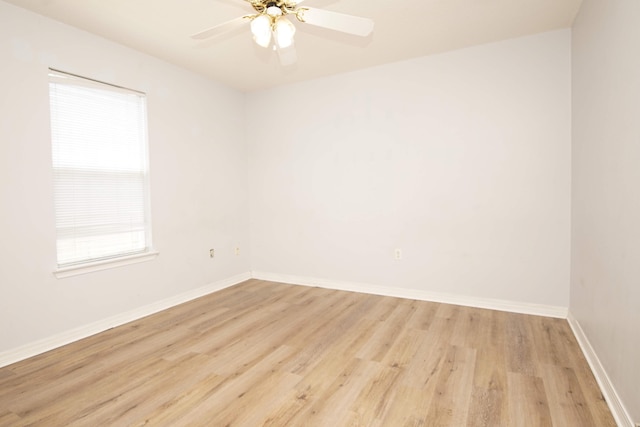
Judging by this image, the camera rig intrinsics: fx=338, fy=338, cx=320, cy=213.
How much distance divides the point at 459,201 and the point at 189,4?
9.41 feet

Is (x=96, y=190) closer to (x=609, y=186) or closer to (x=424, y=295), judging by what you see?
(x=424, y=295)

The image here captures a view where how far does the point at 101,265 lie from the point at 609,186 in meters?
3.70

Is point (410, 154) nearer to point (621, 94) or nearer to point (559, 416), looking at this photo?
point (621, 94)

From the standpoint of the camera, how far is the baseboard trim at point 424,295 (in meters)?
3.08

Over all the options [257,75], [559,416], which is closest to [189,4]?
[257,75]

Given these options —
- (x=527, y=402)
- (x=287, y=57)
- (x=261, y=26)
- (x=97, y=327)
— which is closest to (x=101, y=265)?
(x=97, y=327)

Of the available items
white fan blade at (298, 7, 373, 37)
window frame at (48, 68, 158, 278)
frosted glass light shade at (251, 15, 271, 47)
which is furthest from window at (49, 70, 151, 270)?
white fan blade at (298, 7, 373, 37)

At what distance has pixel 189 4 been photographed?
96.0 inches

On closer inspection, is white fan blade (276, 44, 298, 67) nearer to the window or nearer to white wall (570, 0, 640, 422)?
the window

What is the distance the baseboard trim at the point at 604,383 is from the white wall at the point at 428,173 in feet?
2.09

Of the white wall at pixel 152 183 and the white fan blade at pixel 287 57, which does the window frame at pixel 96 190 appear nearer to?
the white wall at pixel 152 183

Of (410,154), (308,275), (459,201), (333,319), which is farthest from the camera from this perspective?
(308,275)

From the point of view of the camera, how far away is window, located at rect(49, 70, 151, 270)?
2680 millimetres

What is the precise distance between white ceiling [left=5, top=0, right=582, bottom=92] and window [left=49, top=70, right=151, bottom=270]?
525 millimetres
